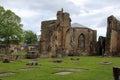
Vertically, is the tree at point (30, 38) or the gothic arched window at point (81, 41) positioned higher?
the tree at point (30, 38)

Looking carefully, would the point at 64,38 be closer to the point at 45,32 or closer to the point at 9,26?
the point at 45,32

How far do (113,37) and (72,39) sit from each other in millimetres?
10520

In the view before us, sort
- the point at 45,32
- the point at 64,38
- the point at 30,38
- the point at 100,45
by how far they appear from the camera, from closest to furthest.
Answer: the point at 64,38, the point at 45,32, the point at 100,45, the point at 30,38

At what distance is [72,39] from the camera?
6231 cm

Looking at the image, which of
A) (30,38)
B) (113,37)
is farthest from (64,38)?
(30,38)

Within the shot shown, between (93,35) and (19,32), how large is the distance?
69.5ft

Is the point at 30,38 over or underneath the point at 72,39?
over

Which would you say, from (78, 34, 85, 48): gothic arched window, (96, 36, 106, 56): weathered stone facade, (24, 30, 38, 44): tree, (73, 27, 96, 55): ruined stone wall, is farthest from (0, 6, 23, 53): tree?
(24, 30, 38, 44): tree

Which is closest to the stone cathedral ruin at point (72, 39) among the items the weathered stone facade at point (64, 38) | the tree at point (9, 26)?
the weathered stone facade at point (64, 38)

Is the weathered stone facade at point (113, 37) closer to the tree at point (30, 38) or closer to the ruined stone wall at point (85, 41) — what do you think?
the ruined stone wall at point (85, 41)

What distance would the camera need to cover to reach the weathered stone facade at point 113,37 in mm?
55047

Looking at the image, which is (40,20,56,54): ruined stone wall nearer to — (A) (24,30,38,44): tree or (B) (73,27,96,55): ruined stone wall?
(B) (73,27,96,55): ruined stone wall

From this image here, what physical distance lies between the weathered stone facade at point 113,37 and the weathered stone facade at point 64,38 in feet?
27.4

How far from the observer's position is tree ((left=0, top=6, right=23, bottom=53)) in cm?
7088
